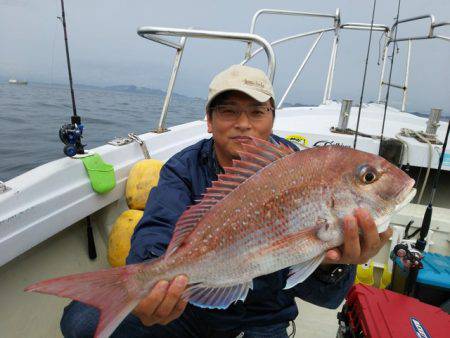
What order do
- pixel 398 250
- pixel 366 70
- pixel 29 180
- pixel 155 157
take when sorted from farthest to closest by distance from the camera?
pixel 366 70 → pixel 155 157 → pixel 398 250 → pixel 29 180

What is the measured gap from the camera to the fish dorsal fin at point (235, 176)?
5.03ft

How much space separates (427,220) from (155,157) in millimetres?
2517

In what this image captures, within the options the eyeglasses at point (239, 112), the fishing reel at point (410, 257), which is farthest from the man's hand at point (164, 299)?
the fishing reel at point (410, 257)

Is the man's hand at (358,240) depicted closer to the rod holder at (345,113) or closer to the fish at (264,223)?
the fish at (264,223)

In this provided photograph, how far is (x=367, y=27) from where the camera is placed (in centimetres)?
643

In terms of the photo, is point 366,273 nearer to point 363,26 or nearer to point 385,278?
point 385,278

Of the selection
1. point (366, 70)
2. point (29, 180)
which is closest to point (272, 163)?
point (29, 180)

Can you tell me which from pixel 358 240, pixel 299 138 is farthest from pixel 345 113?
pixel 358 240

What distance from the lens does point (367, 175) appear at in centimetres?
144

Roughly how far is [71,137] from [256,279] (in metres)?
1.77

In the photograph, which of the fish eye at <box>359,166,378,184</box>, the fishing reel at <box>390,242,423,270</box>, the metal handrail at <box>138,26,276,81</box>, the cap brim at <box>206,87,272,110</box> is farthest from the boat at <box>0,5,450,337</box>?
the fish eye at <box>359,166,378,184</box>

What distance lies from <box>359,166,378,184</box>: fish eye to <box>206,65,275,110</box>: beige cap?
0.75m

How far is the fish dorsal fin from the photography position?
1532 mm

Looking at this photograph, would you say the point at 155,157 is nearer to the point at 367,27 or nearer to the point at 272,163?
the point at 272,163
